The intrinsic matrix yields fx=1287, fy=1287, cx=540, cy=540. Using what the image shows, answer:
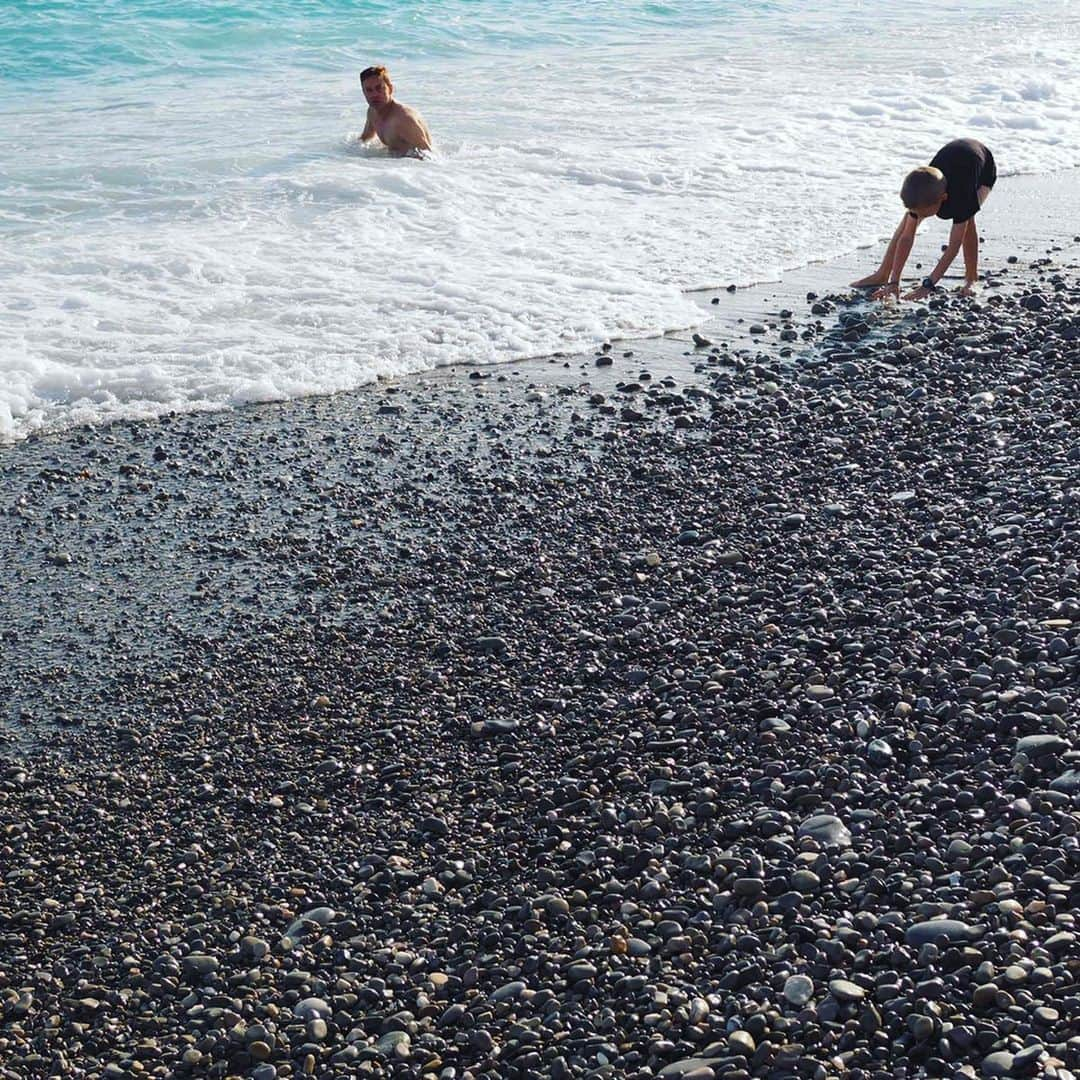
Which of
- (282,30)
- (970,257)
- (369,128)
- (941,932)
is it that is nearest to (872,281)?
(970,257)

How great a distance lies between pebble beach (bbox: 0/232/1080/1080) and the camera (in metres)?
3.78

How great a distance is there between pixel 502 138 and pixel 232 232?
485 centimetres

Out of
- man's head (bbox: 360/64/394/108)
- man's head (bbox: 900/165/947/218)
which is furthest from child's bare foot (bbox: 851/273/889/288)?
man's head (bbox: 360/64/394/108)

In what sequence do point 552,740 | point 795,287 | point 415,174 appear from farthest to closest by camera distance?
point 415,174, point 795,287, point 552,740

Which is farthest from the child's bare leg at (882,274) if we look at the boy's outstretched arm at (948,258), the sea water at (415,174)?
the sea water at (415,174)

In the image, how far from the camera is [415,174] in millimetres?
14172

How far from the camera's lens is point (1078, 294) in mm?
9969

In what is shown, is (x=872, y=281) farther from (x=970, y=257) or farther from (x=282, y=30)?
(x=282, y=30)

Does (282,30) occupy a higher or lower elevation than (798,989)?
higher

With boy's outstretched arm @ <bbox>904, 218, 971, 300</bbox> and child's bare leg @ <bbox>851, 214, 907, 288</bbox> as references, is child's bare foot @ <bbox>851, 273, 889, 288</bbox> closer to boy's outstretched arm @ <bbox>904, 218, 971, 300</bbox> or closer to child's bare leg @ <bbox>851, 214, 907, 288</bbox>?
child's bare leg @ <bbox>851, 214, 907, 288</bbox>

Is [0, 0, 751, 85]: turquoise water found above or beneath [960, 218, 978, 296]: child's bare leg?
above

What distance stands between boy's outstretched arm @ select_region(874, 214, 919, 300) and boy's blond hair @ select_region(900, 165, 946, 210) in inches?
12.7

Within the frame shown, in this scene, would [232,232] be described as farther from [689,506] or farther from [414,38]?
[414,38]

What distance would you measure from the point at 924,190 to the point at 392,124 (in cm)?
734
